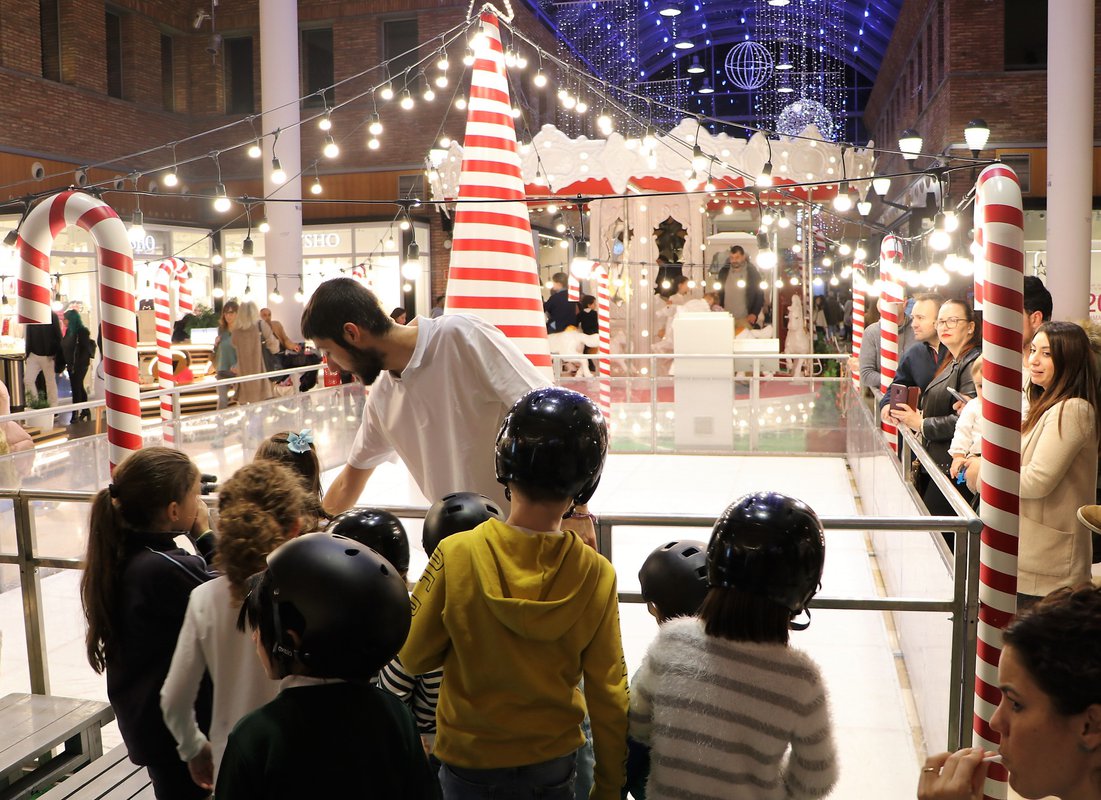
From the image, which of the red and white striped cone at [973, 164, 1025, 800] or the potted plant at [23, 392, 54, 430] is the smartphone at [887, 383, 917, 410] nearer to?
the red and white striped cone at [973, 164, 1025, 800]

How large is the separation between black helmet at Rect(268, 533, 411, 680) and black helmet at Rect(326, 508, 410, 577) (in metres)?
0.59

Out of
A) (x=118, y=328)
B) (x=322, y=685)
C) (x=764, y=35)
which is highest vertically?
(x=764, y=35)

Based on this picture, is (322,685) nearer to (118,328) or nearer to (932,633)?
(932,633)

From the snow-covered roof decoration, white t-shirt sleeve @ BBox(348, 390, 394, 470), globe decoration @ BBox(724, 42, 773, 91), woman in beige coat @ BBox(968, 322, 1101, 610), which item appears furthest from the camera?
globe decoration @ BBox(724, 42, 773, 91)

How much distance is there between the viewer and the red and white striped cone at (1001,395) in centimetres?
349

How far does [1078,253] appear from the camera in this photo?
13.4m

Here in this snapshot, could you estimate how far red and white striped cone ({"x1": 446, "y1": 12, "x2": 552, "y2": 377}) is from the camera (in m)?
5.44

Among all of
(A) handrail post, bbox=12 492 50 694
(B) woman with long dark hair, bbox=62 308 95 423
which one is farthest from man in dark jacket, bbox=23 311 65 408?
(A) handrail post, bbox=12 492 50 694

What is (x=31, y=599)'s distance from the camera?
4098mm

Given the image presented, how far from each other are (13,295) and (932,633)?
1479cm

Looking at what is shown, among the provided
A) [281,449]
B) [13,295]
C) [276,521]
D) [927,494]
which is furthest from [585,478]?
[13,295]

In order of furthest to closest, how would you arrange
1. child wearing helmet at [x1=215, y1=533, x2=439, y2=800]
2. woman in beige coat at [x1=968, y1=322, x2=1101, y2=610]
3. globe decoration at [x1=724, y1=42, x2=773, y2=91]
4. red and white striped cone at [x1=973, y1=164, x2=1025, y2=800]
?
globe decoration at [x1=724, y1=42, x2=773, y2=91]
woman in beige coat at [x1=968, y1=322, x2=1101, y2=610]
red and white striped cone at [x1=973, y1=164, x2=1025, y2=800]
child wearing helmet at [x1=215, y1=533, x2=439, y2=800]

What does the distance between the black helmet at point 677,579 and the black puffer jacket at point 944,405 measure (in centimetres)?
363

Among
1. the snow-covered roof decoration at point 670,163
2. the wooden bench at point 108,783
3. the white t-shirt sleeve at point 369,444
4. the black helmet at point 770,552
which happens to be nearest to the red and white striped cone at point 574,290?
the snow-covered roof decoration at point 670,163
